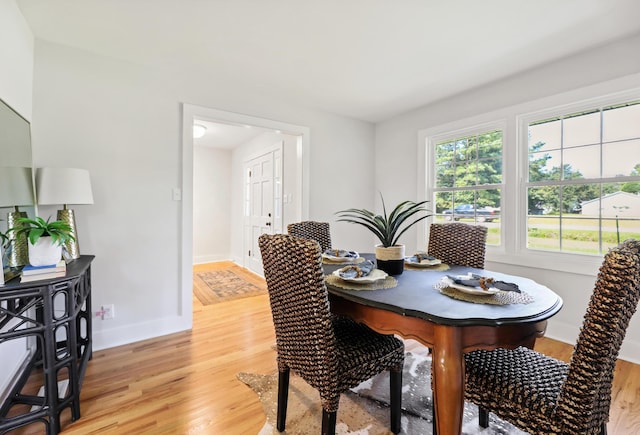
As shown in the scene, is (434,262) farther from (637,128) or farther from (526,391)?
(637,128)

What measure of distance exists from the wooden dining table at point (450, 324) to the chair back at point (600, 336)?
0.19 m

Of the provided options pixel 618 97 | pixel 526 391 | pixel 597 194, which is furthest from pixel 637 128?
pixel 526 391

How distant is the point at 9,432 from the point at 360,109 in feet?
12.9

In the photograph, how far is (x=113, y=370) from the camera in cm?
210

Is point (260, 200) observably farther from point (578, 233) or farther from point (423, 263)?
point (578, 233)

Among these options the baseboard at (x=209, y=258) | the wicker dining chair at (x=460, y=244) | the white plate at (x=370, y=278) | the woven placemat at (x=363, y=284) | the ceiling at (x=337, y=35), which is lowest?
the baseboard at (x=209, y=258)

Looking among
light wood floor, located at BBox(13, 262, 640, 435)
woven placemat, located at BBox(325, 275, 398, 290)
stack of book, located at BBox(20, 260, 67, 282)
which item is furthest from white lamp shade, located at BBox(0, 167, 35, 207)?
woven placemat, located at BBox(325, 275, 398, 290)

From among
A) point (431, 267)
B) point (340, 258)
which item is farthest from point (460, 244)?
point (340, 258)

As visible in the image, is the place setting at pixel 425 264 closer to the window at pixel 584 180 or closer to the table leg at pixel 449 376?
the table leg at pixel 449 376

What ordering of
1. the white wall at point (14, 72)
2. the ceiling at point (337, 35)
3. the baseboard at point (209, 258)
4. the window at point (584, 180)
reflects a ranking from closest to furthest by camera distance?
the white wall at point (14, 72) → the ceiling at point (337, 35) → the window at point (584, 180) → the baseboard at point (209, 258)

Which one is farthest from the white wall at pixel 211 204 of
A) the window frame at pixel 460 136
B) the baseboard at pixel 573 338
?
the baseboard at pixel 573 338

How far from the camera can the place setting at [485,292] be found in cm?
125

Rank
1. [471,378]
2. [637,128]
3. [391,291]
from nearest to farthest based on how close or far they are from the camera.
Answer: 1. [471,378]
2. [391,291]
3. [637,128]

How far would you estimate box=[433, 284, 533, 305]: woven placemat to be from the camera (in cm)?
124
